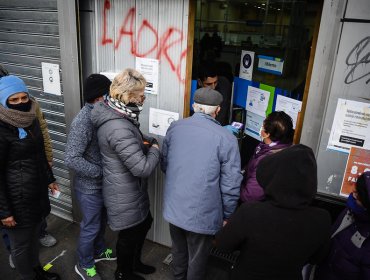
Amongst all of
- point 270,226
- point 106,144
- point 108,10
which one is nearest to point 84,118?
point 106,144

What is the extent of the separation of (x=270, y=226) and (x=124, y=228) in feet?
4.73

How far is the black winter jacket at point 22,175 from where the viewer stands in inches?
99.0

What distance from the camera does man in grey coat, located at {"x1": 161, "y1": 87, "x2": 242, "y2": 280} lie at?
7.87ft

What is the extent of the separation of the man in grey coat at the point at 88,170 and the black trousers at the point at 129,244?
0.34m

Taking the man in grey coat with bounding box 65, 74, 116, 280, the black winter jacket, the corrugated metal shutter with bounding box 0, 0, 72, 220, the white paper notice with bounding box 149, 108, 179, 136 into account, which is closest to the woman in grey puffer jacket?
the man in grey coat with bounding box 65, 74, 116, 280

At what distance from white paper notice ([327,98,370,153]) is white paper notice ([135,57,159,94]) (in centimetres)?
175

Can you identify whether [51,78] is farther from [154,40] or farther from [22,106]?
[154,40]

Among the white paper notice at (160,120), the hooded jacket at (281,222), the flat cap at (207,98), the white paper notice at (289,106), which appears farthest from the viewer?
the white paper notice at (160,120)

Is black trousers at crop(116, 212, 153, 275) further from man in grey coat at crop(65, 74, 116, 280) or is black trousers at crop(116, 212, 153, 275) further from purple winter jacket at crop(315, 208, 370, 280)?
purple winter jacket at crop(315, 208, 370, 280)

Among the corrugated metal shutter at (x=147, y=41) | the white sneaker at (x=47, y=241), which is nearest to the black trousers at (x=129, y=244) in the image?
the corrugated metal shutter at (x=147, y=41)

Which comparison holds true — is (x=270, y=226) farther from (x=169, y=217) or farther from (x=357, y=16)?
(x=357, y=16)

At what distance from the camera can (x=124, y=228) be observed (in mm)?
2738

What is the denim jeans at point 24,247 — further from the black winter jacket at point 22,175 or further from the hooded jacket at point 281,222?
the hooded jacket at point 281,222

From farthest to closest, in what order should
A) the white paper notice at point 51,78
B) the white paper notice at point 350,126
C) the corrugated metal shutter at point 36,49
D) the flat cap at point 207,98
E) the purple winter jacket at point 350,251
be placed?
1. the white paper notice at point 51,78
2. the corrugated metal shutter at point 36,49
3. the flat cap at point 207,98
4. the white paper notice at point 350,126
5. the purple winter jacket at point 350,251
